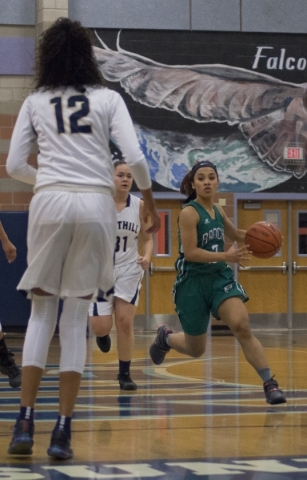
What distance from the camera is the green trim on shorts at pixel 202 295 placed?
670 cm

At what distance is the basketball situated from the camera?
23.1 ft

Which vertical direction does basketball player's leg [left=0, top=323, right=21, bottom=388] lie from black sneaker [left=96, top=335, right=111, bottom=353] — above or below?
below

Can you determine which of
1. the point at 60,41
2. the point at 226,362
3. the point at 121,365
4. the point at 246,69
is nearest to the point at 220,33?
the point at 246,69

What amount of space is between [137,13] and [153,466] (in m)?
13.0

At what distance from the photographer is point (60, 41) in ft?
15.3

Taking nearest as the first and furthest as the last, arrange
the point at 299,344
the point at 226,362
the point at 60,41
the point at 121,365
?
the point at 60,41 < the point at 121,365 < the point at 226,362 < the point at 299,344

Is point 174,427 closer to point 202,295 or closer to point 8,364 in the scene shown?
point 202,295

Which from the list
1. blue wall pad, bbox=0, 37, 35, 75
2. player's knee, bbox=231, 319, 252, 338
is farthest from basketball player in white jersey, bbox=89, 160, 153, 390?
blue wall pad, bbox=0, 37, 35, 75

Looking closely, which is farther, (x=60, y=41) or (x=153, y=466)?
(x=60, y=41)

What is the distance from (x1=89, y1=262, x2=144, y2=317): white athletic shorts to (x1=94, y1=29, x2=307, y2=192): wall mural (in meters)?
8.40

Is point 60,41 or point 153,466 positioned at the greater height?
point 60,41

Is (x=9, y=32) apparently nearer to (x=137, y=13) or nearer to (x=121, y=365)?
(x=137, y=13)

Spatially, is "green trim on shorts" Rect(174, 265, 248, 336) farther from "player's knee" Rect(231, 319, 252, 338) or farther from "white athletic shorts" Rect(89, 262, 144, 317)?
"white athletic shorts" Rect(89, 262, 144, 317)

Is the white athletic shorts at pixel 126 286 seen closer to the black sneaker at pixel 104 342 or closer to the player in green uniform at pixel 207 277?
the black sneaker at pixel 104 342
